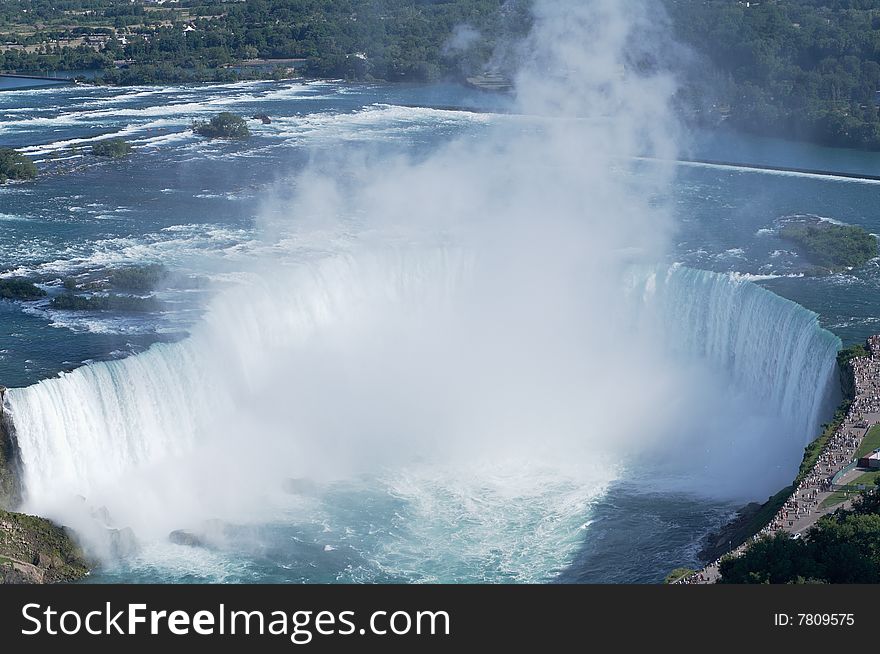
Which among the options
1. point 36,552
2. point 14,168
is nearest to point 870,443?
point 36,552

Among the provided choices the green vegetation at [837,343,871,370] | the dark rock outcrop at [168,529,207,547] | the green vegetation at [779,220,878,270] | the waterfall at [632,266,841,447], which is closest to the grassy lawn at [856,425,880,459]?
the waterfall at [632,266,841,447]

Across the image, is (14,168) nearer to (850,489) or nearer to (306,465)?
(306,465)

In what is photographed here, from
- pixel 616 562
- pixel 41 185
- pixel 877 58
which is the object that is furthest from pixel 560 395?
pixel 877 58

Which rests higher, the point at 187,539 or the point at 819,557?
the point at 819,557

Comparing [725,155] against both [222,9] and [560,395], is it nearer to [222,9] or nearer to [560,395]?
[560,395]

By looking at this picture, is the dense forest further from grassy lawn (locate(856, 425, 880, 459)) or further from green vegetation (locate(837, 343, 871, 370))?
grassy lawn (locate(856, 425, 880, 459))
